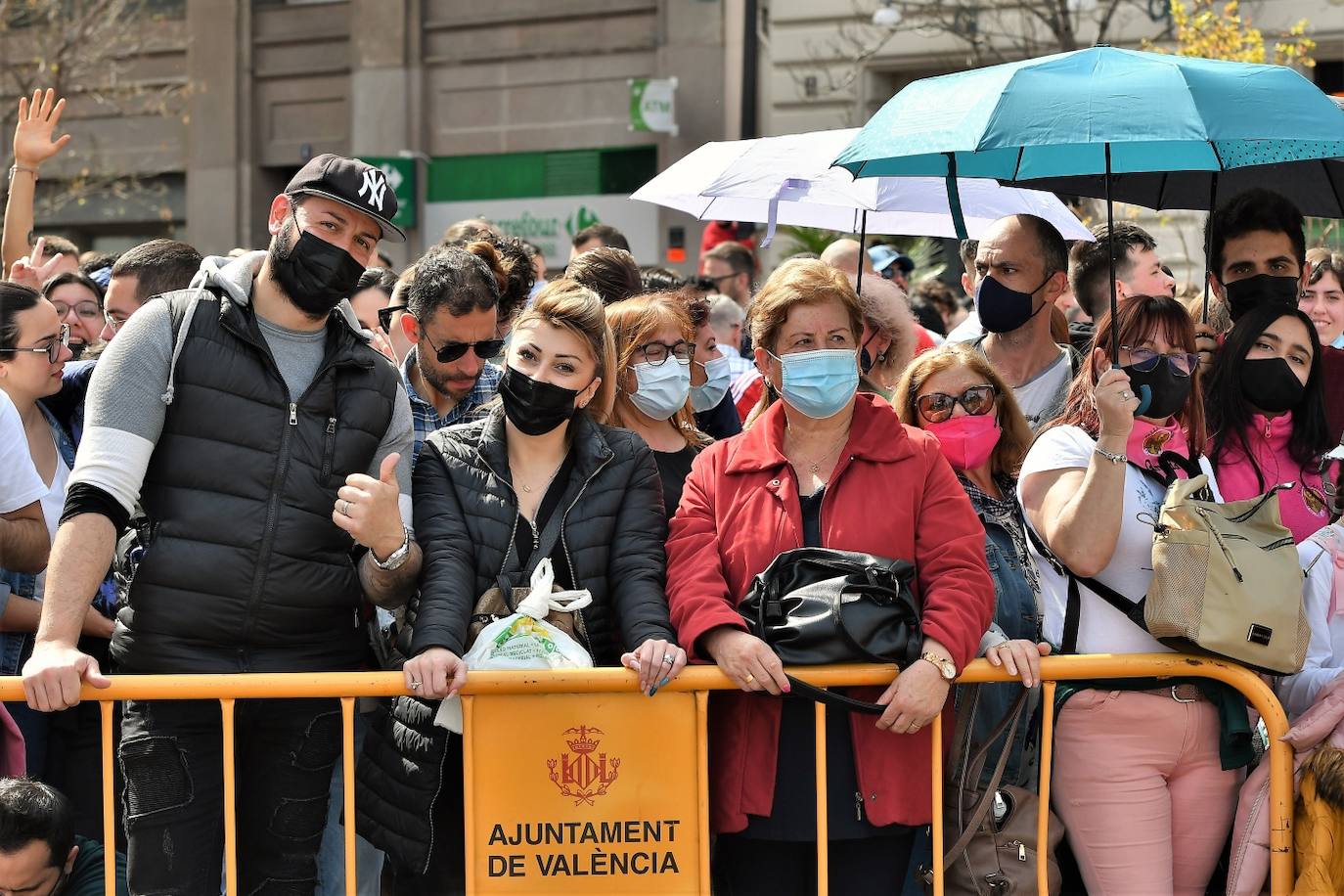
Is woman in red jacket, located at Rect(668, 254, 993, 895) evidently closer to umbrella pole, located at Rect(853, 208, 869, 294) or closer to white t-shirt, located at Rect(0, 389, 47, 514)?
umbrella pole, located at Rect(853, 208, 869, 294)

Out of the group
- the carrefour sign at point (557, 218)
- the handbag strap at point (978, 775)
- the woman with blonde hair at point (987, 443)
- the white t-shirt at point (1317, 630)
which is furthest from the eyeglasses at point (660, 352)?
the carrefour sign at point (557, 218)

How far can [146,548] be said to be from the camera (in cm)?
379

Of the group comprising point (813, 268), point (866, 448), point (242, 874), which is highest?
point (813, 268)

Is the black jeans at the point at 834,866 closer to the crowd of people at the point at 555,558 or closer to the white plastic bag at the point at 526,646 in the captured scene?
the crowd of people at the point at 555,558

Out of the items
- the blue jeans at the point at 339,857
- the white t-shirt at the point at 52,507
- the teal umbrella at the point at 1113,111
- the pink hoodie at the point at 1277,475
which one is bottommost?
the blue jeans at the point at 339,857

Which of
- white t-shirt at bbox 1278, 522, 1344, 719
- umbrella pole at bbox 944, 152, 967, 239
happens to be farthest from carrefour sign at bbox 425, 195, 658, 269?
white t-shirt at bbox 1278, 522, 1344, 719

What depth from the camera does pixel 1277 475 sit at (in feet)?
14.8

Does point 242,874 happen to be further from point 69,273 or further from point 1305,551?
point 69,273

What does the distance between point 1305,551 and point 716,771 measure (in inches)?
69.9

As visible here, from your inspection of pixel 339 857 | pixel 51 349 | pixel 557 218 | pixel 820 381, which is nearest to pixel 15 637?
pixel 51 349

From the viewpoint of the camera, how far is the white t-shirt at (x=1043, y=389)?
5.39 meters

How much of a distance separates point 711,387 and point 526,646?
2148mm

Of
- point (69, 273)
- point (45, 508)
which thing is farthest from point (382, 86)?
point (45, 508)

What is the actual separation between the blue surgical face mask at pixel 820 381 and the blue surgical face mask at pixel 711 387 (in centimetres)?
153
